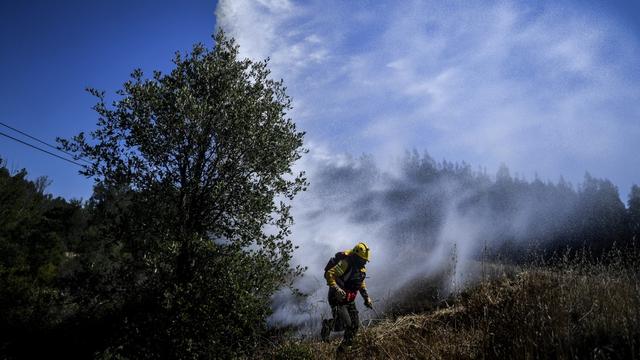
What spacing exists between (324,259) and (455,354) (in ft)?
98.4

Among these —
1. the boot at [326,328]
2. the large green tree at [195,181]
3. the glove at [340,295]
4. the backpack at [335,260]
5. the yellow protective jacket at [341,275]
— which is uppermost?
the large green tree at [195,181]

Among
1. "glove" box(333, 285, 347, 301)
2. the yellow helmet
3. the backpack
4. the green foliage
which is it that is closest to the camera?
"glove" box(333, 285, 347, 301)

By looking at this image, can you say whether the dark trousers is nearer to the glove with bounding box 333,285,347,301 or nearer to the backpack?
the glove with bounding box 333,285,347,301

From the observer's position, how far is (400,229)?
92.5 m

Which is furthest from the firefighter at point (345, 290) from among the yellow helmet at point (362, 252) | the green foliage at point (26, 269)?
the green foliage at point (26, 269)

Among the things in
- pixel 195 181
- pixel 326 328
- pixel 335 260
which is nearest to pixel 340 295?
pixel 326 328

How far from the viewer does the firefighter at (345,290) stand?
9305mm

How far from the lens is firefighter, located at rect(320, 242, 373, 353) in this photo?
930cm

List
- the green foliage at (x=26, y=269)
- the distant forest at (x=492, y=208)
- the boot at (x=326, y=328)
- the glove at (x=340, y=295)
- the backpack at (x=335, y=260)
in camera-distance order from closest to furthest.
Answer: the boot at (x=326, y=328), the glove at (x=340, y=295), the backpack at (x=335, y=260), the green foliage at (x=26, y=269), the distant forest at (x=492, y=208)

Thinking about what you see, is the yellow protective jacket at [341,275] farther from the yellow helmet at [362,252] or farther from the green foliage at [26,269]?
the green foliage at [26,269]

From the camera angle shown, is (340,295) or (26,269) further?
(26,269)

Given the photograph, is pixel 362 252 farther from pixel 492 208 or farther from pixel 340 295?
pixel 492 208

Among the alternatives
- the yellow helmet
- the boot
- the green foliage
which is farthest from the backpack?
the green foliage

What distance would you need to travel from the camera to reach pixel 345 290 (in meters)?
10.7
